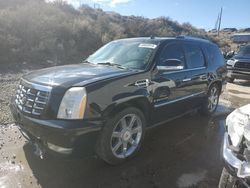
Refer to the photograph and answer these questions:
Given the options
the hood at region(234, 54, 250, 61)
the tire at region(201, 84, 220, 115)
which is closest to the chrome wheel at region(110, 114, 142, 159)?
the tire at region(201, 84, 220, 115)

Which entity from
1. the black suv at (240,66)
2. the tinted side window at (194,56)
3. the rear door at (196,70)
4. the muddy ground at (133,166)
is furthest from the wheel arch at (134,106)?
the black suv at (240,66)

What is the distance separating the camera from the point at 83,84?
3244mm

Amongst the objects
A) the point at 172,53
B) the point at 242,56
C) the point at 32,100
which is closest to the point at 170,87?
the point at 172,53

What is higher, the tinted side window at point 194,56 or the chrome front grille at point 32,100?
the tinted side window at point 194,56

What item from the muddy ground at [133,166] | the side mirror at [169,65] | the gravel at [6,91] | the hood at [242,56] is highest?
the side mirror at [169,65]

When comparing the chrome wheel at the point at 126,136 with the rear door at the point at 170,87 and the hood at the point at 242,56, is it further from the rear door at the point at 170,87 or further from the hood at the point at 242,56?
the hood at the point at 242,56

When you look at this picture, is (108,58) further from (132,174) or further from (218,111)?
(218,111)

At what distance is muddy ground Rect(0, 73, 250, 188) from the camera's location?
340 cm

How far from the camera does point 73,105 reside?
3.12 m

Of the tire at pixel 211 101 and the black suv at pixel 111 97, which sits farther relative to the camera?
the tire at pixel 211 101

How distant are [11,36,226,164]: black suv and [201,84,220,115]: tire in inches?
31.3

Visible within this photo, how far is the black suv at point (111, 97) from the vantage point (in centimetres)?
313

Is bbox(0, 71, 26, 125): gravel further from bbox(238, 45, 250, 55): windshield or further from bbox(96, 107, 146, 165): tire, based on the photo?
bbox(238, 45, 250, 55): windshield

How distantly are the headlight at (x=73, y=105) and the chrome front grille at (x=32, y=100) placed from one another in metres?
0.25
